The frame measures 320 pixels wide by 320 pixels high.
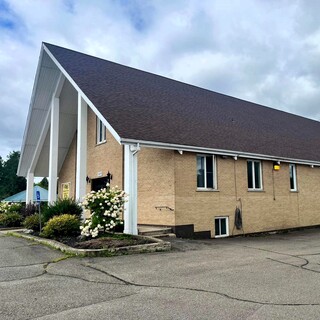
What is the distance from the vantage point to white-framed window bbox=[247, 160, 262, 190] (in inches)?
627

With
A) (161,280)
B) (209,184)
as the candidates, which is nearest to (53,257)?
(161,280)

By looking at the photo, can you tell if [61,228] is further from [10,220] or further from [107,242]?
[10,220]

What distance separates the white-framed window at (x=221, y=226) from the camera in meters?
14.4

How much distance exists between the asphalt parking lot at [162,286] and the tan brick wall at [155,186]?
3.51 metres

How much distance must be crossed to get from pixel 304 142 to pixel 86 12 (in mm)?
15093

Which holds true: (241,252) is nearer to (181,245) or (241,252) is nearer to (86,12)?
(181,245)

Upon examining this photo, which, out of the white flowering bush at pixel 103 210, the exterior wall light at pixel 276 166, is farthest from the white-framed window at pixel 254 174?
the white flowering bush at pixel 103 210

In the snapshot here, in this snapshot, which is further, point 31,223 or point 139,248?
point 31,223

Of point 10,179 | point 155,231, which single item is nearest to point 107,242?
point 155,231

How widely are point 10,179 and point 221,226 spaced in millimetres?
65662

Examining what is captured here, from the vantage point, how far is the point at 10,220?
1805cm

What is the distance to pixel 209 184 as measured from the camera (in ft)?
47.1

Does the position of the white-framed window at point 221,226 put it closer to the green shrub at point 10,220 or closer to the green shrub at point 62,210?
the green shrub at point 62,210

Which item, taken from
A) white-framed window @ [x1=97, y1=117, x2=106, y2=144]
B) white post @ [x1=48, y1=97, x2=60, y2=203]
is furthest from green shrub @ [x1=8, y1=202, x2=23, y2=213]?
white-framed window @ [x1=97, y1=117, x2=106, y2=144]
